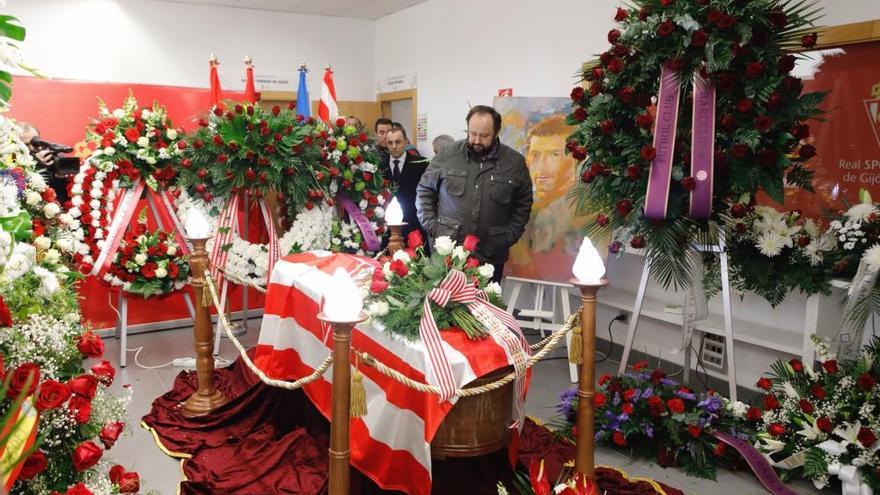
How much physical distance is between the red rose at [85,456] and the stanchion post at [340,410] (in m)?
0.68

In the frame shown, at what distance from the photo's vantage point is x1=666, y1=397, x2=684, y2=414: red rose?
132 inches

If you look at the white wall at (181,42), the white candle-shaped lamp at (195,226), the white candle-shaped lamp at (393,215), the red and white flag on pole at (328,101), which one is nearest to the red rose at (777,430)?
the white candle-shaped lamp at (393,215)

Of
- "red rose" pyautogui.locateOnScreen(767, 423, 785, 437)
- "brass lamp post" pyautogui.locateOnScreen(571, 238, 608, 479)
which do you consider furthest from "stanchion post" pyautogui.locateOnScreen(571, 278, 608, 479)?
"red rose" pyautogui.locateOnScreen(767, 423, 785, 437)

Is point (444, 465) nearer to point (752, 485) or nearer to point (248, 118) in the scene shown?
point (752, 485)

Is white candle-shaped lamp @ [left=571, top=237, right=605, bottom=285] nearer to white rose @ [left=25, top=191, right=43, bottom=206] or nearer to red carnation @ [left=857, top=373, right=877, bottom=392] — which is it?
red carnation @ [left=857, top=373, right=877, bottom=392]

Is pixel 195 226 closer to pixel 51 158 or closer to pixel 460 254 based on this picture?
pixel 460 254

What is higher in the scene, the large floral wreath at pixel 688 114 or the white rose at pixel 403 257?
the large floral wreath at pixel 688 114

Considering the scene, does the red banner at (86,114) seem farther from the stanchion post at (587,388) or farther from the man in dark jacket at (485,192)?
the stanchion post at (587,388)

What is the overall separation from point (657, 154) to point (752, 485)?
1.57 meters

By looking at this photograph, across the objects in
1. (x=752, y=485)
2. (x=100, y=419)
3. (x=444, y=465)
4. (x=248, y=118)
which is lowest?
(x=752, y=485)

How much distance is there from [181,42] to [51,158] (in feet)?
9.58

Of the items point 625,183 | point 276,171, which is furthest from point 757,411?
point 276,171

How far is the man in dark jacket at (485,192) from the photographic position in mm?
4383

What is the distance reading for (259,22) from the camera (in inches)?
304
